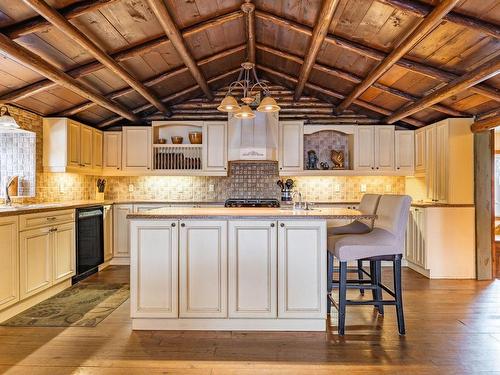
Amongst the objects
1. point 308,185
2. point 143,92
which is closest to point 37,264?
point 143,92

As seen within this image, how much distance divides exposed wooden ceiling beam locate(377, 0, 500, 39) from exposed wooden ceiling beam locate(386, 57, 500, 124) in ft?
1.33

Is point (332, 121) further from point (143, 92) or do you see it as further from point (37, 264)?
point (37, 264)

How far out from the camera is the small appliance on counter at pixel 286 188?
18.2 ft

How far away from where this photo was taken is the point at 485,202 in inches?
188

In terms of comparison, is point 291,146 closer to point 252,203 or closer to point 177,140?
point 252,203

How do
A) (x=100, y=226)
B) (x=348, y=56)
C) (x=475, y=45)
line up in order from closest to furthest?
(x=475, y=45) < (x=348, y=56) < (x=100, y=226)

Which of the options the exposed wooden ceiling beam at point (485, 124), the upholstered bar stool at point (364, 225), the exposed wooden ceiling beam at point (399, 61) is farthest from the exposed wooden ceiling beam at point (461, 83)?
the upholstered bar stool at point (364, 225)

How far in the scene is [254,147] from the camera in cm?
573

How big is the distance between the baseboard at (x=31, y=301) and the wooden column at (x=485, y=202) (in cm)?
529

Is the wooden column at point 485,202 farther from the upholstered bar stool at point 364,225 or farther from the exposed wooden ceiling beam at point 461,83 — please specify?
the upholstered bar stool at point 364,225

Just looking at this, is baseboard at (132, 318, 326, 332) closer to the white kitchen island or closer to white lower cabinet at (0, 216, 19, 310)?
the white kitchen island

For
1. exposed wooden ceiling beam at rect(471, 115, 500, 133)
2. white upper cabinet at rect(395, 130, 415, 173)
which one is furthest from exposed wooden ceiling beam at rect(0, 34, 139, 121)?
exposed wooden ceiling beam at rect(471, 115, 500, 133)

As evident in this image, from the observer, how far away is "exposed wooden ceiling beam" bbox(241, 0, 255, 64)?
379 cm

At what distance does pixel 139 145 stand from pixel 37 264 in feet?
8.91
